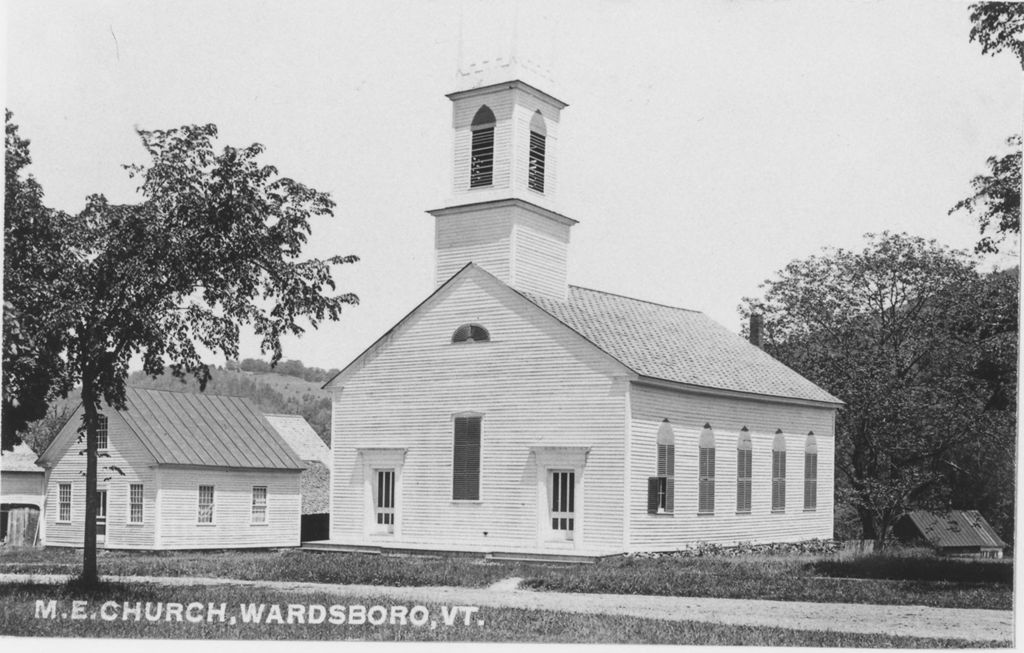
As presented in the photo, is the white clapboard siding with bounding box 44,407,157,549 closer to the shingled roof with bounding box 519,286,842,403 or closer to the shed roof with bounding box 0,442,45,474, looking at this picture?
the shed roof with bounding box 0,442,45,474

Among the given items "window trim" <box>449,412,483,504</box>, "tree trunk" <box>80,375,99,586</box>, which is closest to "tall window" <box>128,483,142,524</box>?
"window trim" <box>449,412,483,504</box>

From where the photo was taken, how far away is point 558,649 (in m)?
18.2

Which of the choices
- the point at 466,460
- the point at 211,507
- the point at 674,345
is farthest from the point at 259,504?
the point at 674,345

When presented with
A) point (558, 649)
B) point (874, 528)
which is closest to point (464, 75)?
point (558, 649)

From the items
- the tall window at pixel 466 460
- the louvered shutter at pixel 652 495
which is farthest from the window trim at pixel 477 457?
the louvered shutter at pixel 652 495

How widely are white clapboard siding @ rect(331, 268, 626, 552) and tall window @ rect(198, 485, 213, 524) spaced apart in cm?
725

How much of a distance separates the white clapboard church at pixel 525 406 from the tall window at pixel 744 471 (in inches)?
2.0

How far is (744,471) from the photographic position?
116 ft

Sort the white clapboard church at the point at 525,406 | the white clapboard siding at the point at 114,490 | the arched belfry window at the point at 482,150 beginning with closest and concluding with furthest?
the white clapboard church at the point at 525,406 → the arched belfry window at the point at 482,150 → the white clapboard siding at the point at 114,490

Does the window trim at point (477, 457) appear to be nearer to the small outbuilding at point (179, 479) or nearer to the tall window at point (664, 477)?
the tall window at point (664, 477)

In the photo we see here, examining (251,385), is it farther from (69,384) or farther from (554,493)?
(69,384)

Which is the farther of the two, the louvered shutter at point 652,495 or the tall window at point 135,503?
the tall window at point 135,503

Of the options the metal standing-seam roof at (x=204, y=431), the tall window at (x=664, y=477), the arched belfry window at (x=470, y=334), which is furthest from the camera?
the metal standing-seam roof at (x=204, y=431)

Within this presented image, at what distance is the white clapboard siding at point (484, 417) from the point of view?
1211 inches
